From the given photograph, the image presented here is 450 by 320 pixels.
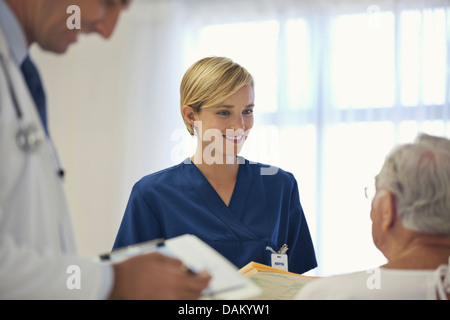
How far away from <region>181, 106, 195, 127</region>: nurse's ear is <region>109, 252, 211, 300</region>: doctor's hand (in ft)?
2.32

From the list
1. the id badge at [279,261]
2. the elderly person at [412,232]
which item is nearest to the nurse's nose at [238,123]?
the id badge at [279,261]

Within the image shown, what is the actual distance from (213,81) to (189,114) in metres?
0.14

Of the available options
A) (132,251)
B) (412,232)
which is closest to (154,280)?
(132,251)

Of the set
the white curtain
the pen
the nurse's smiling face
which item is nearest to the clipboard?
the pen

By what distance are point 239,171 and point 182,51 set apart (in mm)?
1765

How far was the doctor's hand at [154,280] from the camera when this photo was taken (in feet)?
2.73

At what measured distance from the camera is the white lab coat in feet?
2.50

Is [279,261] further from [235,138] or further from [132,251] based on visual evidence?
[132,251]

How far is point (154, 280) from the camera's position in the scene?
32.9 inches

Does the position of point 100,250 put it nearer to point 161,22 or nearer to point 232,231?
point 232,231

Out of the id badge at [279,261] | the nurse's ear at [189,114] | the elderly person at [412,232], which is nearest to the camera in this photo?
the elderly person at [412,232]

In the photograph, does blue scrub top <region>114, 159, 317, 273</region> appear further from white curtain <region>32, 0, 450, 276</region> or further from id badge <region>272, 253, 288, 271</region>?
white curtain <region>32, 0, 450, 276</region>

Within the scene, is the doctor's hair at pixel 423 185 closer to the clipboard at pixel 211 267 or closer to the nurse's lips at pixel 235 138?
the clipboard at pixel 211 267

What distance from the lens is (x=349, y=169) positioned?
3035 millimetres
